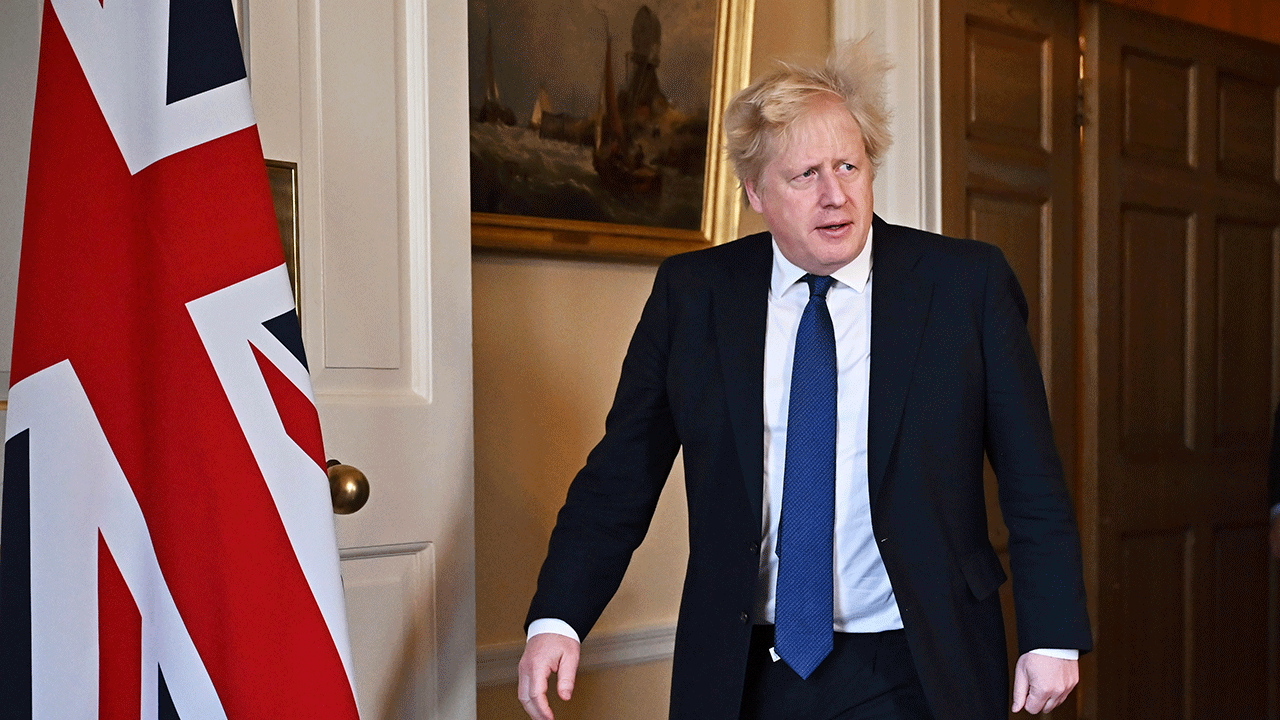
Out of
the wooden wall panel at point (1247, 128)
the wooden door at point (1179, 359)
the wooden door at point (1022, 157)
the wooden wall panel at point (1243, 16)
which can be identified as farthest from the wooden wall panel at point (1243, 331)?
the wooden wall panel at point (1243, 16)

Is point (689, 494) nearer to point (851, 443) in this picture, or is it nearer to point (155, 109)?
point (851, 443)

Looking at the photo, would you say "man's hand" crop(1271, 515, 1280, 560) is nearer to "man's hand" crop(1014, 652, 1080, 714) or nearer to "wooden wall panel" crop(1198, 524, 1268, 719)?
"wooden wall panel" crop(1198, 524, 1268, 719)

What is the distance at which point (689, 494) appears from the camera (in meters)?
1.85

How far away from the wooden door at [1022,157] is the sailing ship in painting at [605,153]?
75cm

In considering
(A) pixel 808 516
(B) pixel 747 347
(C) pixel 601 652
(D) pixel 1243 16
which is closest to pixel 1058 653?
(A) pixel 808 516

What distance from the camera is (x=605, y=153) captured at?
2.64 meters

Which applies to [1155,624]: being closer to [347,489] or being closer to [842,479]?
[842,479]

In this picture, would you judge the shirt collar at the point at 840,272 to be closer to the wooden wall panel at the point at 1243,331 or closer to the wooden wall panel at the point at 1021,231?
the wooden wall panel at the point at 1021,231

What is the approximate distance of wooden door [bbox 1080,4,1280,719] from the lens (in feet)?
11.7

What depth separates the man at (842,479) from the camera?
1.65 meters

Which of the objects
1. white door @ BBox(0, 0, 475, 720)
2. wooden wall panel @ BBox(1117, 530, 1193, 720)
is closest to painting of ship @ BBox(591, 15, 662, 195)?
white door @ BBox(0, 0, 475, 720)

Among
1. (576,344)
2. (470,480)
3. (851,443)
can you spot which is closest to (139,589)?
(470,480)

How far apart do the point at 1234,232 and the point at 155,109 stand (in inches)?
142

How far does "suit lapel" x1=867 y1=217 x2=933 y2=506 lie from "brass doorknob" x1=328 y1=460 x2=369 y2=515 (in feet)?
2.42
